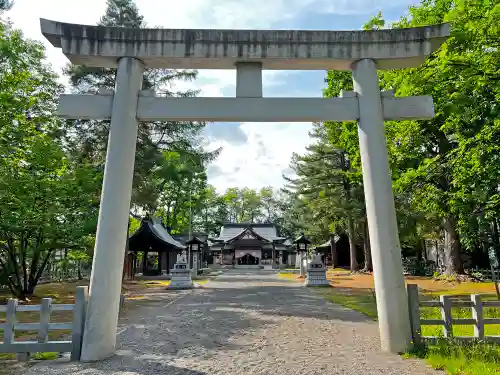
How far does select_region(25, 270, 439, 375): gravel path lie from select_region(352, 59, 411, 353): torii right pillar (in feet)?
1.69

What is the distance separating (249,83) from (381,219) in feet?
10.8

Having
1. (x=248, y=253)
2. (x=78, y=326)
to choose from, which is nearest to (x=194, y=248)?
(x=248, y=253)

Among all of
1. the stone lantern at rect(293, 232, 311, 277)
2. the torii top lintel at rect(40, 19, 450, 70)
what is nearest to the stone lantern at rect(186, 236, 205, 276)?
the stone lantern at rect(293, 232, 311, 277)

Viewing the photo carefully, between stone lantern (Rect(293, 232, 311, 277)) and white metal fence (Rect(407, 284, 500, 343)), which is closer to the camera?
white metal fence (Rect(407, 284, 500, 343))

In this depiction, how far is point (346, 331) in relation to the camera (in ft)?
27.0

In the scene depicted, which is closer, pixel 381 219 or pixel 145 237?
pixel 381 219

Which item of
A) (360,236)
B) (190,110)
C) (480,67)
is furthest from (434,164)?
(360,236)

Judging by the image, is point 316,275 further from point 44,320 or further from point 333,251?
point 333,251

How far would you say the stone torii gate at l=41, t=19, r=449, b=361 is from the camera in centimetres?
618

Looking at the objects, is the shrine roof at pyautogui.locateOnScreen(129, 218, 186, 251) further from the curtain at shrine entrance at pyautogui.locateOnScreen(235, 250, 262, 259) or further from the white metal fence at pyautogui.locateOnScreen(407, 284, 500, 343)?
the white metal fence at pyautogui.locateOnScreen(407, 284, 500, 343)

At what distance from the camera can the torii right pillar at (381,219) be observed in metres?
5.81

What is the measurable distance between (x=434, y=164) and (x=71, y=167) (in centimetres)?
1471

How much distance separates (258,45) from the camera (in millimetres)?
6492

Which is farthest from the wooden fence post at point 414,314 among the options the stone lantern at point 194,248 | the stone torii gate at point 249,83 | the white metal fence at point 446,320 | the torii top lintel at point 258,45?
the stone lantern at point 194,248
